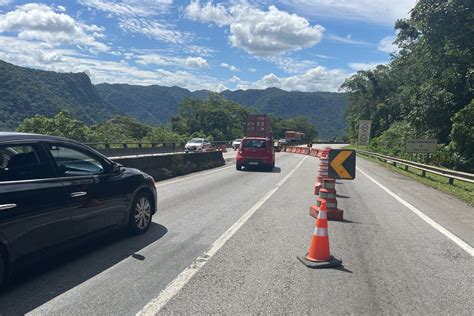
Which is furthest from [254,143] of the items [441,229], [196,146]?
[196,146]

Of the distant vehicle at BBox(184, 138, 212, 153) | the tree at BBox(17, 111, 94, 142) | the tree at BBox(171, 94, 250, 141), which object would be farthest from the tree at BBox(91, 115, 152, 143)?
the distant vehicle at BBox(184, 138, 212, 153)

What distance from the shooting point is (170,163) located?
18062 millimetres

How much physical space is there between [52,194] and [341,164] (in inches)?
227

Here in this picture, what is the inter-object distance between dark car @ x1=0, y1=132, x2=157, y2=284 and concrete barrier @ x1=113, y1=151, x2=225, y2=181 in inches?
246

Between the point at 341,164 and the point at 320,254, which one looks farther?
the point at 341,164

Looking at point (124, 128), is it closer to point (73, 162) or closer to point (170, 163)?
point (170, 163)

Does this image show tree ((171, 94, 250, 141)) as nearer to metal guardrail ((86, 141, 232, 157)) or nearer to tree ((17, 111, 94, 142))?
metal guardrail ((86, 141, 232, 157))

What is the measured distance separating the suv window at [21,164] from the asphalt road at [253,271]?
124 centimetres

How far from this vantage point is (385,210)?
10305 millimetres

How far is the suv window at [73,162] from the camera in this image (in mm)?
5422

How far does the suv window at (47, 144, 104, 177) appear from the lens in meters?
5.42

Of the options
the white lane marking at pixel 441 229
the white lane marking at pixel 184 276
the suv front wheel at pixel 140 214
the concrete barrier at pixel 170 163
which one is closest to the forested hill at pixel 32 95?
the concrete barrier at pixel 170 163

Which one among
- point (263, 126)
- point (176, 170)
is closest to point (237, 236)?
point (176, 170)

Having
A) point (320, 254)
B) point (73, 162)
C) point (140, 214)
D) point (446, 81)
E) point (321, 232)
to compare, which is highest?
point (446, 81)
